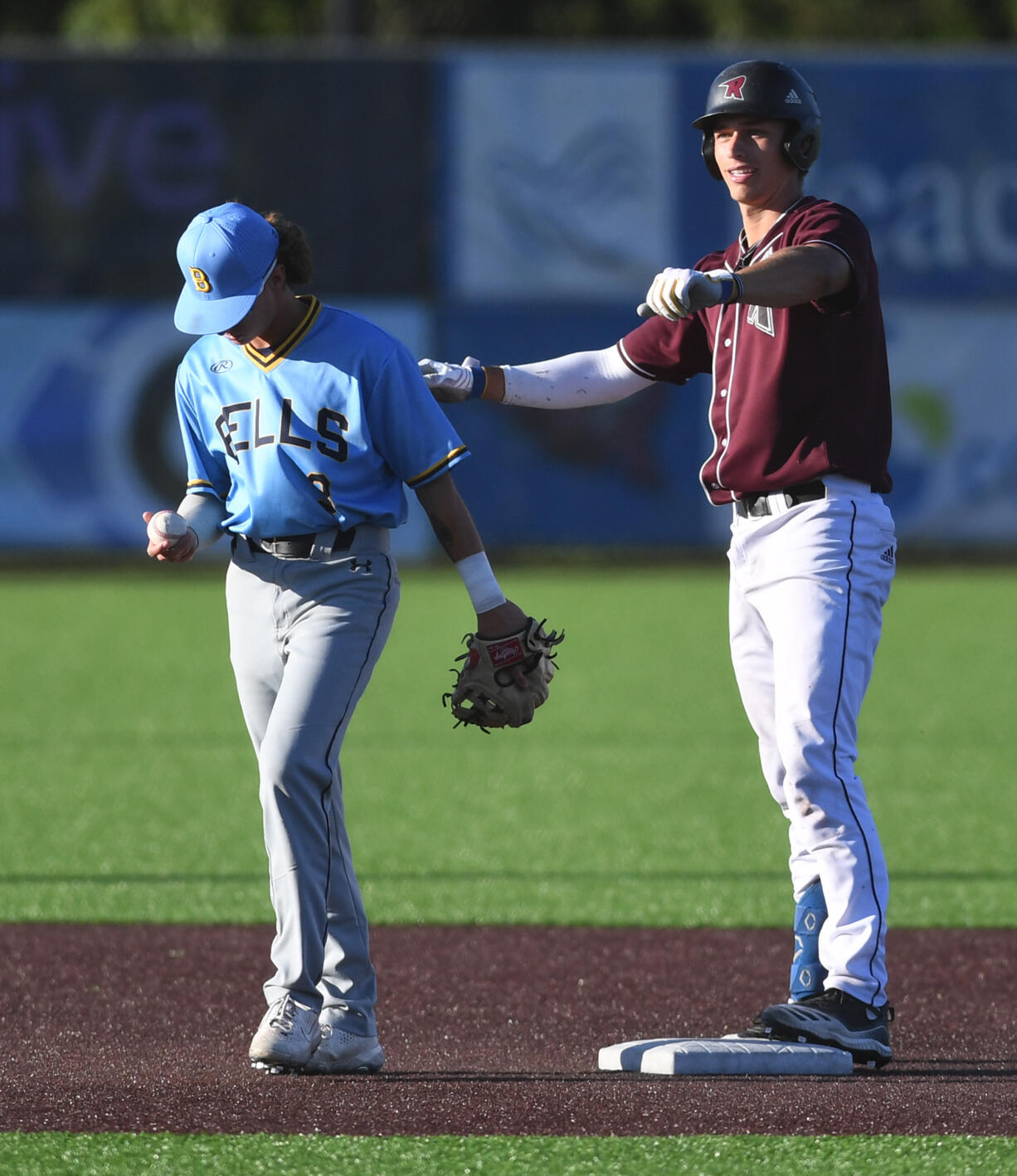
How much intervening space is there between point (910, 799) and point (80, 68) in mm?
14697

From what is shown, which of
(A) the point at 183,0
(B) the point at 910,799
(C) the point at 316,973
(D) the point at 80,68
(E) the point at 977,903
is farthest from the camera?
(A) the point at 183,0

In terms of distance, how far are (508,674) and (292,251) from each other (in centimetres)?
118

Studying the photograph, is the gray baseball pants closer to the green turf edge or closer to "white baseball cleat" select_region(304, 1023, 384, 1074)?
"white baseball cleat" select_region(304, 1023, 384, 1074)

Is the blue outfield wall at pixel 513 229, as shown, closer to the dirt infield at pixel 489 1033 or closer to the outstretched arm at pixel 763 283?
the dirt infield at pixel 489 1033

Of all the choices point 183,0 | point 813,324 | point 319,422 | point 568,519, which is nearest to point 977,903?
point 813,324

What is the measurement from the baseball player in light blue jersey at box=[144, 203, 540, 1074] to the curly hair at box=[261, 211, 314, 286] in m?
0.01

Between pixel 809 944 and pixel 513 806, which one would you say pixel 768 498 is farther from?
pixel 513 806

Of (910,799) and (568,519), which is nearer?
(910,799)

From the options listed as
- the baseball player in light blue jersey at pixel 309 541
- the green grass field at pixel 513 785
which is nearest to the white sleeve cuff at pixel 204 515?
the baseball player in light blue jersey at pixel 309 541

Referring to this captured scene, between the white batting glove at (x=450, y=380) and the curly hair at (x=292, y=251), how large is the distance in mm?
459

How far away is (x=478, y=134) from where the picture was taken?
20844 millimetres

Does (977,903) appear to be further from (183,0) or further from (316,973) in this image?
(183,0)

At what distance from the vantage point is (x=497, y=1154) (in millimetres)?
3949

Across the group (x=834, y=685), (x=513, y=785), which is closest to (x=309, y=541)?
(x=834, y=685)
